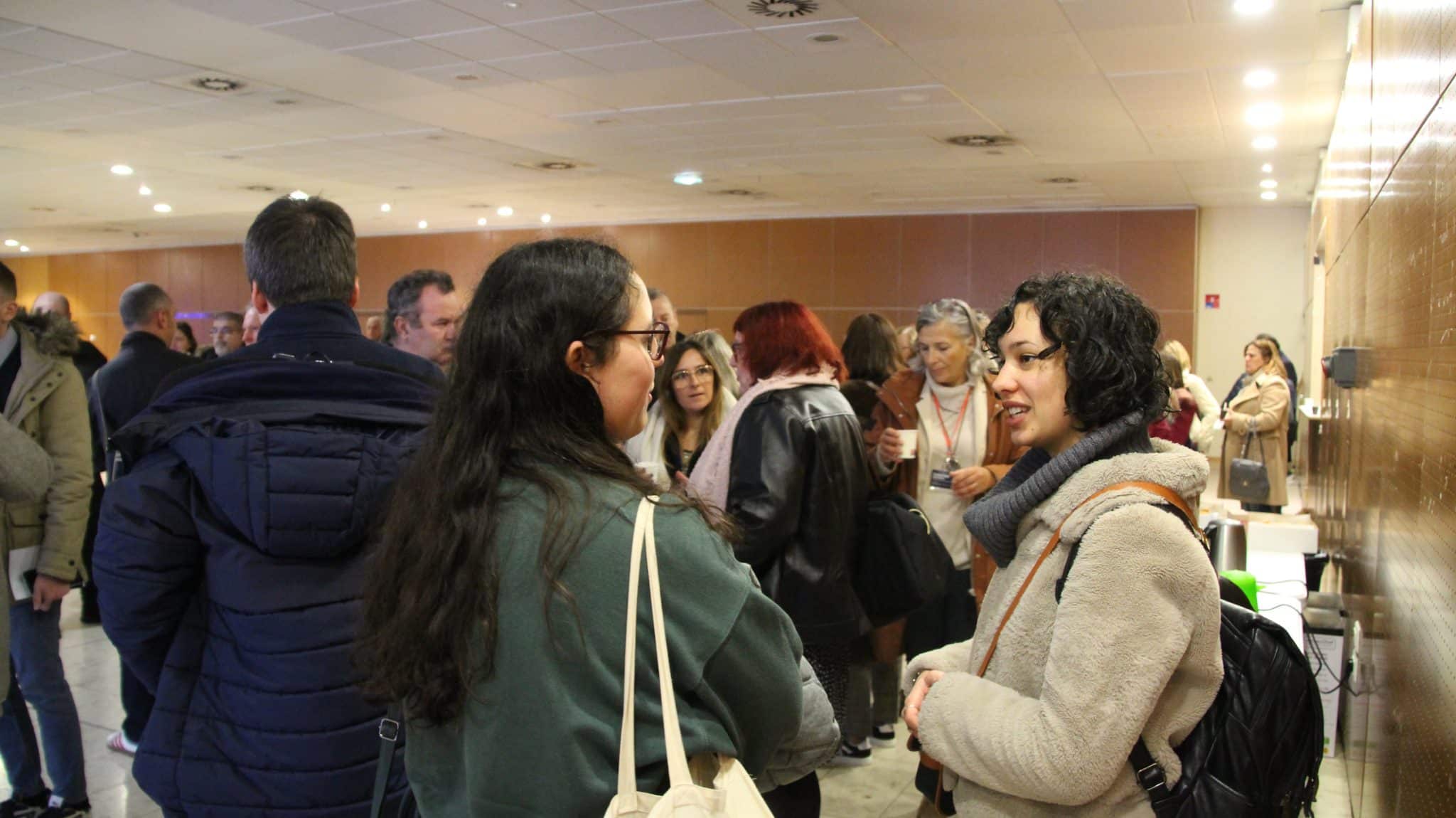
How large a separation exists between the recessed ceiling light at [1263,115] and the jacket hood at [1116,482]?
748cm

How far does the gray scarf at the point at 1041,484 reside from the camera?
161 cm

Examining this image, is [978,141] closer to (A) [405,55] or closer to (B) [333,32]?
(A) [405,55]

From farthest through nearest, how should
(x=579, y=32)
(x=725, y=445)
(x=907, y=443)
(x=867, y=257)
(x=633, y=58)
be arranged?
(x=867, y=257) → (x=633, y=58) → (x=579, y=32) → (x=907, y=443) → (x=725, y=445)

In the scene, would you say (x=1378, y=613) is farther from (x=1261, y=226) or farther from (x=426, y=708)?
(x=1261, y=226)

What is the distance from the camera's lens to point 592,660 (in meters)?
1.13

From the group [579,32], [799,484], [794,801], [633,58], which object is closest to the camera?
[794,801]

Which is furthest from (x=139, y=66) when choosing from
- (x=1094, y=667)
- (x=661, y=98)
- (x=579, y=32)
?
(x=1094, y=667)

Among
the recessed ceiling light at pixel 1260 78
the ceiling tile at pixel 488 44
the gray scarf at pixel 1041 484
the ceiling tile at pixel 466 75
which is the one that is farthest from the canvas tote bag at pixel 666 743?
the recessed ceiling light at pixel 1260 78

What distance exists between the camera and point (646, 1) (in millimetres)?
5664

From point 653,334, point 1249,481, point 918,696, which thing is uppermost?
point 653,334

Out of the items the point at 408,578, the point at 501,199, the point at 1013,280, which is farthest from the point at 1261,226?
the point at 408,578

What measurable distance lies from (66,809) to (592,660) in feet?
10.2

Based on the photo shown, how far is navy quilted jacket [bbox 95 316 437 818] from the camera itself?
5.91 ft

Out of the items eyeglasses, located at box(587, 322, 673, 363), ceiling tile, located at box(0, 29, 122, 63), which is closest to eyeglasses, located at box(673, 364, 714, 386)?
eyeglasses, located at box(587, 322, 673, 363)
